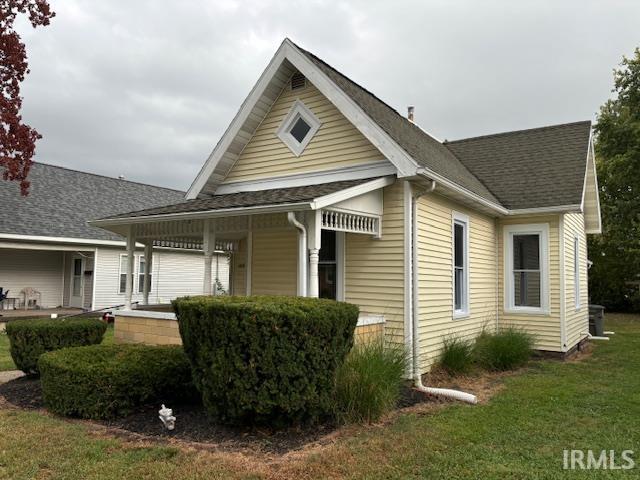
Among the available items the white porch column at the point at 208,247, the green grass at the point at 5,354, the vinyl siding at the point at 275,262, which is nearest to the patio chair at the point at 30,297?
the green grass at the point at 5,354

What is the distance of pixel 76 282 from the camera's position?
1925 centimetres

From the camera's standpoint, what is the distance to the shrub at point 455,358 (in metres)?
8.55

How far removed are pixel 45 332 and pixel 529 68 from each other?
1571 cm

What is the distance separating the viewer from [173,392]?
637cm

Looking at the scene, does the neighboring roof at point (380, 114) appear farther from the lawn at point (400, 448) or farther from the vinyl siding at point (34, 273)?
the vinyl siding at point (34, 273)

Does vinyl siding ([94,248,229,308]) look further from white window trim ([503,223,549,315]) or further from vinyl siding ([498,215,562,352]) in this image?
vinyl siding ([498,215,562,352])

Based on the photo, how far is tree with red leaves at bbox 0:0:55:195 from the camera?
1295 cm

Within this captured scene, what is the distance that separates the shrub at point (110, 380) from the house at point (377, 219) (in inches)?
84.6

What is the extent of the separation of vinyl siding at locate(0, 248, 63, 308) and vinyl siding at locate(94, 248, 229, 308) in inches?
75.9

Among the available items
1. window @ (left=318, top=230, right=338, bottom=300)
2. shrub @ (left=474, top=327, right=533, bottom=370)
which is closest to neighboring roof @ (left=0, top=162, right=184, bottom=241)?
window @ (left=318, top=230, right=338, bottom=300)

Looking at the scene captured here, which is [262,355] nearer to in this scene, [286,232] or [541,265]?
[286,232]

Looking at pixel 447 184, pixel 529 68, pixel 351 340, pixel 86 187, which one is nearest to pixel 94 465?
pixel 351 340

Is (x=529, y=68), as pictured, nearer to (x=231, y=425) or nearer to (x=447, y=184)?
(x=447, y=184)

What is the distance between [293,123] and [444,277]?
4153 millimetres
